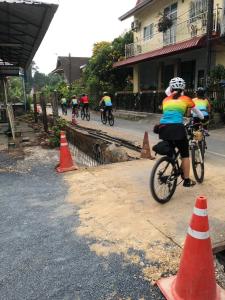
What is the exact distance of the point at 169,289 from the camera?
2.79 meters

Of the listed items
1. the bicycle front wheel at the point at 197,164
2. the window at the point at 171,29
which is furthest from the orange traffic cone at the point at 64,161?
the window at the point at 171,29

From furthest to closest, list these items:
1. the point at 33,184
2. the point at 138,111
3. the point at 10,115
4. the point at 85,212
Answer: the point at 138,111 < the point at 10,115 < the point at 33,184 < the point at 85,212

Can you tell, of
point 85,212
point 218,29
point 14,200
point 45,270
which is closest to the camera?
point 45,270

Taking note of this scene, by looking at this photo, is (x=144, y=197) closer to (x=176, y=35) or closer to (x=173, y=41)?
(x=176, y=35)

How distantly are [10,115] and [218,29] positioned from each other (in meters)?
10.4

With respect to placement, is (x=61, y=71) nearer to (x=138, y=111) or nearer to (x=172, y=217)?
(x=138, y=111)

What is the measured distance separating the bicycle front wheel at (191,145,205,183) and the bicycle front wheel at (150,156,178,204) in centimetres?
82

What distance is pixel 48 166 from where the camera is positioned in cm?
741

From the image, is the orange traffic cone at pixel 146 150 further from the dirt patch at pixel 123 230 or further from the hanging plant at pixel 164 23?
the hanging plant at pixel 164 23

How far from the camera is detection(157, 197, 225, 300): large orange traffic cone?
8.42ft

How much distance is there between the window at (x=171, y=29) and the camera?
19.8 metres

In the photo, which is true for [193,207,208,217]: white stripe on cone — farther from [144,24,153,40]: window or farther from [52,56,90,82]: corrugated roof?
[52,56,90,82]: corrugated roof

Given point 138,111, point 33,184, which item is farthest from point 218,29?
point 33,184

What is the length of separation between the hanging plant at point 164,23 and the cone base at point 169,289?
19.6 m
